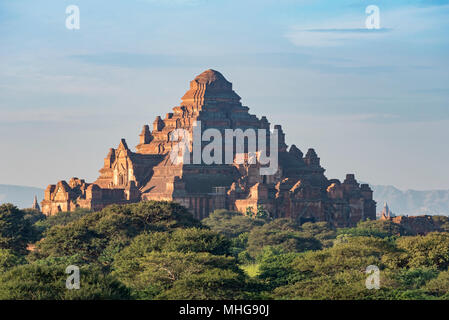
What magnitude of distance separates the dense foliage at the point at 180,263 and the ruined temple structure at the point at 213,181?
31.7 m

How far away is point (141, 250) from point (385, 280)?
18.6 meters

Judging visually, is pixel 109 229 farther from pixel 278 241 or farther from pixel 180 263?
pixel 278 241

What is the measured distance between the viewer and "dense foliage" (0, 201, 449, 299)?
243 feet

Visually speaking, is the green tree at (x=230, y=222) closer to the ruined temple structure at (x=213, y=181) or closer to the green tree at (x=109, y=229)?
the ruined temple structure at (x=213, y=181)

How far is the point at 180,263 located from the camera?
8312cm

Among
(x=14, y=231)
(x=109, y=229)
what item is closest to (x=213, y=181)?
(x=14, y=231)

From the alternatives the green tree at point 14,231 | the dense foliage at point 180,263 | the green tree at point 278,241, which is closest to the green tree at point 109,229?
the dense foliage at point 180,263

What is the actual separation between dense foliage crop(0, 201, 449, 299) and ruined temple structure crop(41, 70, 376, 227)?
31659 millimetres

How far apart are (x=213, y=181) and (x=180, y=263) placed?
8360cm

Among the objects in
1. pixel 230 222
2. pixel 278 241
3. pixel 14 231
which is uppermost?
pixel 230 222

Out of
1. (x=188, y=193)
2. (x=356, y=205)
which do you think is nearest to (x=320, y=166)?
(x=356, y=205)
